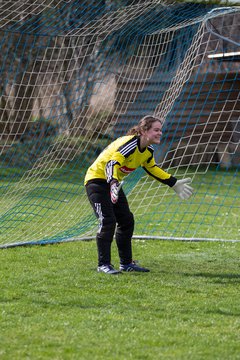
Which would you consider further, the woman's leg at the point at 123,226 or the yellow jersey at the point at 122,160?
the woman's leg at the point at 123,226

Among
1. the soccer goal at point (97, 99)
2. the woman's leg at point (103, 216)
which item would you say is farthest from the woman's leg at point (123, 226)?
the soccer goal at point (97, 99)

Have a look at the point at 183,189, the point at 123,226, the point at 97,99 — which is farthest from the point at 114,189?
the point at 97,99

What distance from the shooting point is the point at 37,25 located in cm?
943

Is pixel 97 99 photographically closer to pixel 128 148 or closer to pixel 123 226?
pixel 123 226

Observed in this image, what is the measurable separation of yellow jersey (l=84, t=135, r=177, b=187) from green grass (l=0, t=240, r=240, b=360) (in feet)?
2.83

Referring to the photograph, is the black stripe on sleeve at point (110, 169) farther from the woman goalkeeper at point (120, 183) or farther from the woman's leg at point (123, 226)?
the woman's leg at point (123, 226)

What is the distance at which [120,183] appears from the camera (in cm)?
661

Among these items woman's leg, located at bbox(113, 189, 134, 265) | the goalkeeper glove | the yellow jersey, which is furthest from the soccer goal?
the goalkeeper glove

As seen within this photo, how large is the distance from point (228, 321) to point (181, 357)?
93cm

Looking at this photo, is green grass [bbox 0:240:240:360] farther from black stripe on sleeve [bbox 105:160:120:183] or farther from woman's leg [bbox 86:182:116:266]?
black stripe on sleeve [bbox 105:160:120:183]

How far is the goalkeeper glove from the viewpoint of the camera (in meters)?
6.55

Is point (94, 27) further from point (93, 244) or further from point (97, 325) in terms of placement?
point (97, 325)

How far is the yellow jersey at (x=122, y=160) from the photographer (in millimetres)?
6762

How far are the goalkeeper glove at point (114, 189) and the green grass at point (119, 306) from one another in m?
0.70
